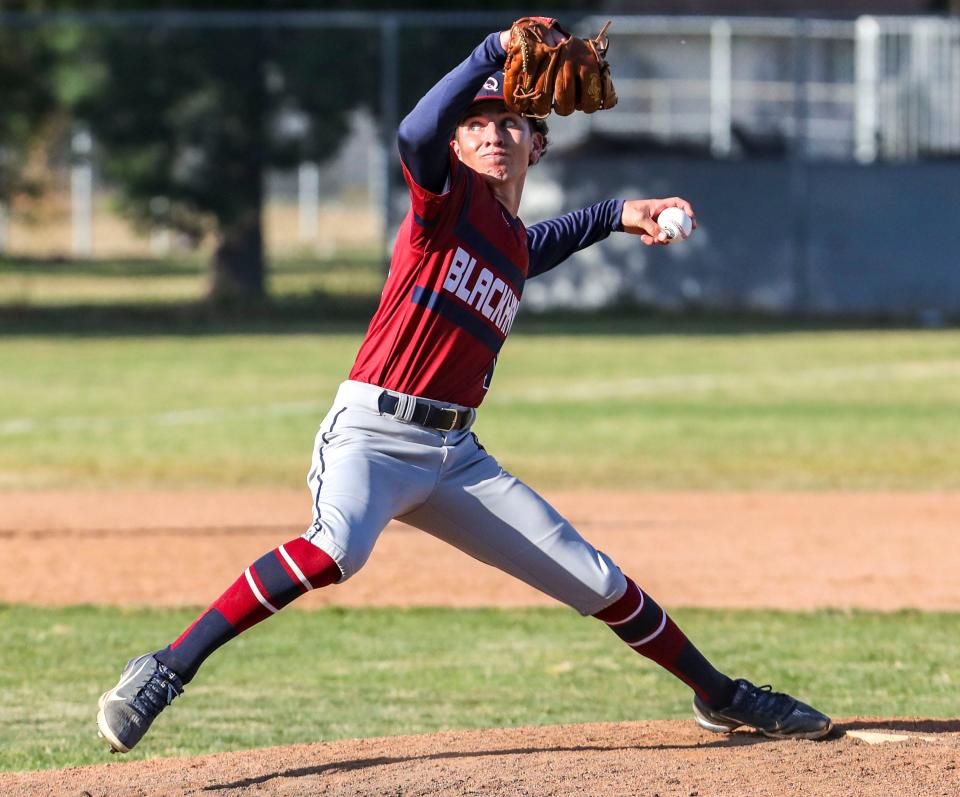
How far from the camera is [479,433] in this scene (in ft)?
42.9

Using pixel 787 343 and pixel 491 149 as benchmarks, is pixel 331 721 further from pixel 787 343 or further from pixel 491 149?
pixel 787 343

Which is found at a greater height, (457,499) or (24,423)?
(457,499)

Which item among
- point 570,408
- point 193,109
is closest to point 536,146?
point 570,408

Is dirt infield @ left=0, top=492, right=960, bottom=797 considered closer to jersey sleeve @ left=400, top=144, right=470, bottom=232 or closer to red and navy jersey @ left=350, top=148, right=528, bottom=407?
red and navy jersey @ left=350, top=148, right=528, bottom=407

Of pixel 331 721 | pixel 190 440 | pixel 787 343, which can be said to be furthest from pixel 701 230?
pixel 331 721

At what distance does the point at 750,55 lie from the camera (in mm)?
25094

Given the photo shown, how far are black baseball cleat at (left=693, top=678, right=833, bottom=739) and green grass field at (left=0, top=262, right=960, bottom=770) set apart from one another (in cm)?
90

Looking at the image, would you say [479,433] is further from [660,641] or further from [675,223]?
[675,223]

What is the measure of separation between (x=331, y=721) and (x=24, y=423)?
28.1 ft

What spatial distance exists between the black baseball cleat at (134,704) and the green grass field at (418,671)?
0.82m

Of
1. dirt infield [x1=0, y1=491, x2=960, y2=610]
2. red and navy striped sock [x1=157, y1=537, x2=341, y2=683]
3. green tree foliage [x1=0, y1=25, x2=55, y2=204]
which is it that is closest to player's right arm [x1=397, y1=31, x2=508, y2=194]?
red and navy striped sock [x1=157, y1=537, x2=341, y2=683]

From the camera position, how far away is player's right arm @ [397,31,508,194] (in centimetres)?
412

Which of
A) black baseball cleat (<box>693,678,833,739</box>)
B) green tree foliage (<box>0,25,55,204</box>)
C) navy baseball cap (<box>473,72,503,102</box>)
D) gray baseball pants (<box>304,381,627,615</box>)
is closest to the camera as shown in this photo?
gray baseball pants (<box>304,381,627,615</box>)

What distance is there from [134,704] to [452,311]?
4.33 feet
